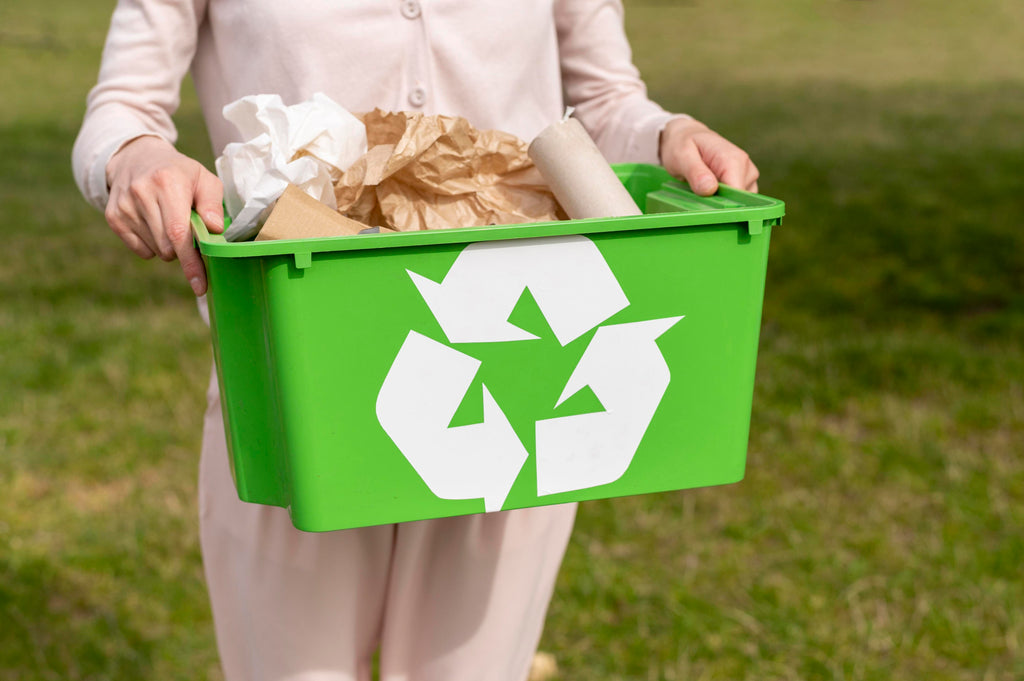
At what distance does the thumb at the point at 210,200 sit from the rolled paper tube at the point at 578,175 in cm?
37

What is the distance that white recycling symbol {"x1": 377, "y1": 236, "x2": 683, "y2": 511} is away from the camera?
1096mm

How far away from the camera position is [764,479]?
321cm

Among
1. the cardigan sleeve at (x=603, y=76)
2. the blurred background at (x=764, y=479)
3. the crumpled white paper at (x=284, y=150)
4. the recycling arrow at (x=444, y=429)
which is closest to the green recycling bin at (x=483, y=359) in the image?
the recycling arrow at (x=444, y=429)

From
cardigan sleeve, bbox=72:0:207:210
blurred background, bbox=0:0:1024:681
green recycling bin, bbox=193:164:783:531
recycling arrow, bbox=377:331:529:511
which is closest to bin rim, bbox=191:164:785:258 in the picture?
green recycling bin, bbox=193:164:783:531

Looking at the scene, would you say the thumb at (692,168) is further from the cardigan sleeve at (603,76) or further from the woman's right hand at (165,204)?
the woman's right hand at (165,204)

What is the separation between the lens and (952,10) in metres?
15.4

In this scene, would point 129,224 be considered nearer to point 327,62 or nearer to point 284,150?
point 284,150

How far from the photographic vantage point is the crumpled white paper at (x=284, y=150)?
116 centimetres

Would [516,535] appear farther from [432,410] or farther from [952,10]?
[952,10]

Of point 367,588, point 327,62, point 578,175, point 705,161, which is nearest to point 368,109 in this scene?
point 327,62

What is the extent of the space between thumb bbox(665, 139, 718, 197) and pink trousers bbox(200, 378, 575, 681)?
1.71 ft

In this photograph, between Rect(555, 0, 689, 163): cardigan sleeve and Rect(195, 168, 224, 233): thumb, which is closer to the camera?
Rect(195, 168, 224, 233): thumb

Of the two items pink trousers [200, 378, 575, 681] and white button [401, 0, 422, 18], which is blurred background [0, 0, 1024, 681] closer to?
pink trousers [200, 378, 575, 681]

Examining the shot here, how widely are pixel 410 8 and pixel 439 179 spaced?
10.1 inches
